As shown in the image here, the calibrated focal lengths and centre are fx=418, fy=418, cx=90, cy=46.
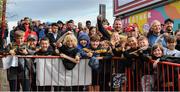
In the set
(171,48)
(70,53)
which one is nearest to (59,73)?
(70,53)

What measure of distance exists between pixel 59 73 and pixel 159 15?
40.9 ft

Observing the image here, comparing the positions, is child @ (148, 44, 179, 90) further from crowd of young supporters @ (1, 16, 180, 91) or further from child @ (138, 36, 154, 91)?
child @ (138, 36, 154, 91)

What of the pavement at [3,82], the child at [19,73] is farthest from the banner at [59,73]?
the pavement at [3,82]

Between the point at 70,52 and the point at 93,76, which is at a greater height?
the point at 70,52

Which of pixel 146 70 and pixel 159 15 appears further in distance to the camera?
pixel 159 15

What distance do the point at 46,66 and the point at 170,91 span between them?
8.53 feet

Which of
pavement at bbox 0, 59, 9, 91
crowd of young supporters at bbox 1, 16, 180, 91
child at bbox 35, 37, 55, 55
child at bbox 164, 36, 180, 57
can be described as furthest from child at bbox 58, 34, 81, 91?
child at bbox 164, 36, 180, 57

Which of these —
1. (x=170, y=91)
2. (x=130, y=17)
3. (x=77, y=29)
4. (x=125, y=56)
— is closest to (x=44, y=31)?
(x=77, y=29)

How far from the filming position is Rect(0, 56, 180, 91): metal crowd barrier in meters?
8.52

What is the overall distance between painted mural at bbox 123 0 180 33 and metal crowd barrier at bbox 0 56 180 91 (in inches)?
317

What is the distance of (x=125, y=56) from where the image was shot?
28.4 feet

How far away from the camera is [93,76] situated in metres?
9.01

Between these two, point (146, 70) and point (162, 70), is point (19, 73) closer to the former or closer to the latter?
point (146, 70)

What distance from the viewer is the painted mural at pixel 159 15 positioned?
1840 centimetres
